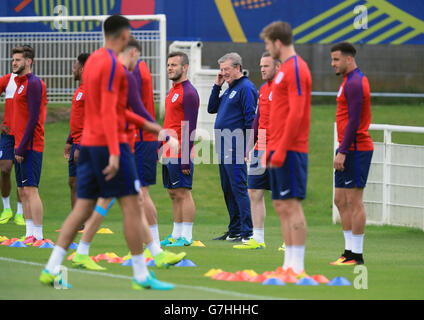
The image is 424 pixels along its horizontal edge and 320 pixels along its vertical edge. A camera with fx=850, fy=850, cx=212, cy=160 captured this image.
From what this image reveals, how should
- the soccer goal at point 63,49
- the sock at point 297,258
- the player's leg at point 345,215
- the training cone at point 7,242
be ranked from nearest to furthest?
1. the sock at point 297,258
2. the player's leg at point 345,215
3. the training cone at point 7,242
4. the soccer goal at point 63,49

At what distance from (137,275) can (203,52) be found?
60.9 ft

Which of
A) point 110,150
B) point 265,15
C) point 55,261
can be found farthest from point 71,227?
point 265,15

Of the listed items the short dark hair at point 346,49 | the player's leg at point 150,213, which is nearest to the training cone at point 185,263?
the player's leg at point 150,213

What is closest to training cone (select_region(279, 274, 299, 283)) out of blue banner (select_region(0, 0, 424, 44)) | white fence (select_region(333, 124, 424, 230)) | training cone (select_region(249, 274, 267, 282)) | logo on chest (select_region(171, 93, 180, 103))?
training cone (select_region(249, 274, 267, 282))

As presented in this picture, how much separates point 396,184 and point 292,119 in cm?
706

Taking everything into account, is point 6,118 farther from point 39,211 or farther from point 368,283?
point 368,283

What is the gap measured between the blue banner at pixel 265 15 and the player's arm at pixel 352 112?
604 inches

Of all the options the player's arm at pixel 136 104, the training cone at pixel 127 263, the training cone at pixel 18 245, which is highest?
the player's arm at pixel 136 104

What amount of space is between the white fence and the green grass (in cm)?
23

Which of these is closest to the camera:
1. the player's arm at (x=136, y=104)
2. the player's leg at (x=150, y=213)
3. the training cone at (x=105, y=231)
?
the player's arm at (x=136, y=104)

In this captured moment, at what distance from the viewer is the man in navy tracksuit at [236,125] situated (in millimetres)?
11703

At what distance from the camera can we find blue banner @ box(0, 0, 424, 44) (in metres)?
24.3

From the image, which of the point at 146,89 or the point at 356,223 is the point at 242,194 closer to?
the point at 356,223

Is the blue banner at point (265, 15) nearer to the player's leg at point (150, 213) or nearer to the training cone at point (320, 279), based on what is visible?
the player's leg at point (150, 213)
